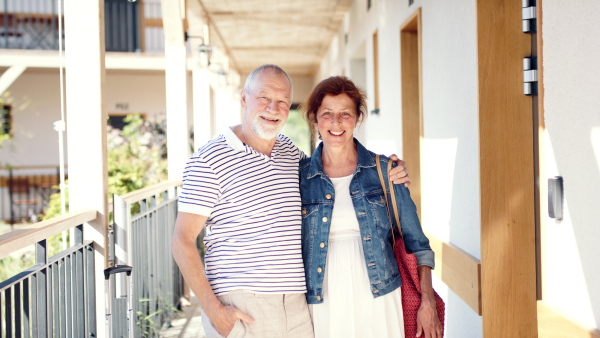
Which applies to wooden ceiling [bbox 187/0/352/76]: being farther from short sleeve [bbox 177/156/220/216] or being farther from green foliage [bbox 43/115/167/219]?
short sleeve [bbox 177/156/220/216]

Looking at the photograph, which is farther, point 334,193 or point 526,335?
point 526,335

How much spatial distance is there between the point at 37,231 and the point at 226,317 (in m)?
0.69

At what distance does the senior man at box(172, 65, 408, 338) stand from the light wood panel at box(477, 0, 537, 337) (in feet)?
3.36

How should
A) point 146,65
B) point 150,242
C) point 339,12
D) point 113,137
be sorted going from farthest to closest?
point 146,65, point 339,12, point 113,137, point 150,242

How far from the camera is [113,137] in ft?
22.2

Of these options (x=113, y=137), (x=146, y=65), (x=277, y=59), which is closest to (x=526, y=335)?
(x=113, y=137)

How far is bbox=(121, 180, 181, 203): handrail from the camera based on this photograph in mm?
3455

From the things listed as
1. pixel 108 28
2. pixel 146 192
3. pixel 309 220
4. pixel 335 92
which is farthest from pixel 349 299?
pixel 108 28

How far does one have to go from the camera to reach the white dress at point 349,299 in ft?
6.72

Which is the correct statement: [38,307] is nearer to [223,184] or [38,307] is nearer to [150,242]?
[223,184]

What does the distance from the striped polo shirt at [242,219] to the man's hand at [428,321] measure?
0.41 metres

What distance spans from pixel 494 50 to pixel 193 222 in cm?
153

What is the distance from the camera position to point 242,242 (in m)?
1.97

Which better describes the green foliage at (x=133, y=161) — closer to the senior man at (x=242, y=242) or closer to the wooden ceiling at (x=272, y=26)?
the wooden ceiling at (x=272, y=26)
